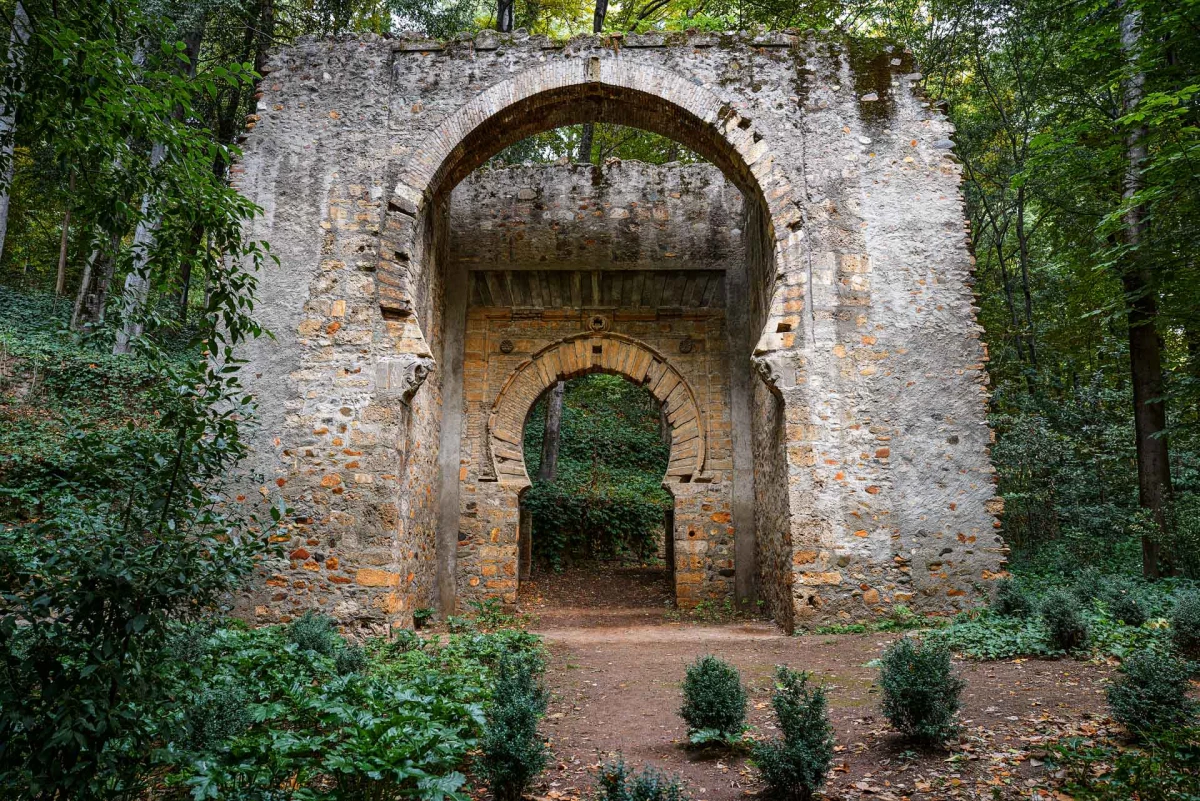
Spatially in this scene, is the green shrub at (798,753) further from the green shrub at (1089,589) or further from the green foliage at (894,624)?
the green shrub at (1089,589)

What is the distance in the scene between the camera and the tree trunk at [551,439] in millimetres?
15211

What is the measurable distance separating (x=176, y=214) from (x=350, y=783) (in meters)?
2.54

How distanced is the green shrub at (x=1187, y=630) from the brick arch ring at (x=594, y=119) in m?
3.72

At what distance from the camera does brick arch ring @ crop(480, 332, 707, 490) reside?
32.4ft

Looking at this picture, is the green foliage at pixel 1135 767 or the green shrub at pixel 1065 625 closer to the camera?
the green foliage at pixel 1135 767

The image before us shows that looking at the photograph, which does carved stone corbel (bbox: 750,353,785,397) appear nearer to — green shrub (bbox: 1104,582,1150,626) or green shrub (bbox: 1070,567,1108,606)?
green shrub (bbox: 1070,567,1108,606)

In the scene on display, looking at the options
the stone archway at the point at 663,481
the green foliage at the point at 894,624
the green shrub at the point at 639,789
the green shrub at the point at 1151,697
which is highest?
the stone archway at the point at 663,481

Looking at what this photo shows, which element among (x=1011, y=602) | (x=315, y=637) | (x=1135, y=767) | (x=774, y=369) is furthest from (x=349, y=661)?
(x=1011, y=602)

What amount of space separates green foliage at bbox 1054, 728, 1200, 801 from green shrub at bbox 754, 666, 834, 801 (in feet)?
3.39

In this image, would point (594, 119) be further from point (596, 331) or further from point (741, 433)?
point (741, 433)

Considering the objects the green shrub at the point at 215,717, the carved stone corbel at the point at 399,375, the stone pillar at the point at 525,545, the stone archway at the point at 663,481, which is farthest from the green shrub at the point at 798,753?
the stone pillar at the point at 525,545

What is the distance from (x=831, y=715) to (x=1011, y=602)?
294 centimetres

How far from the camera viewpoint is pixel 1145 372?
25.9 feet

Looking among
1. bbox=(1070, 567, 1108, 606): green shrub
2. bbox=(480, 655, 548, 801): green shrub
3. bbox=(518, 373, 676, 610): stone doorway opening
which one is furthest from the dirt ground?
bbox=(518, 373, 676, 610): stone doorway opening
